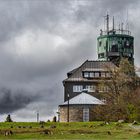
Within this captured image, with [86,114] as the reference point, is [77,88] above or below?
above

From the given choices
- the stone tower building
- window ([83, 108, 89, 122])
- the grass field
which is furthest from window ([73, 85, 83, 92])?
the grass field

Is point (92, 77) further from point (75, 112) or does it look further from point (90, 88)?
point (75, 112)

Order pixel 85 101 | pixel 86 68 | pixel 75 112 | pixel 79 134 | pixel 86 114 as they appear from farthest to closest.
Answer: pixel 86 68 < pixel 85 101 < pixel 86 114 < pixel 75 112 < pixel 79 134

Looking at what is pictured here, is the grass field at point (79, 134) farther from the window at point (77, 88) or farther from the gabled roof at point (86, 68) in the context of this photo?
the gabled roof at point (86, 68)

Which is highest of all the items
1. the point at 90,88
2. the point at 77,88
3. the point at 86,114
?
the point at 77,88

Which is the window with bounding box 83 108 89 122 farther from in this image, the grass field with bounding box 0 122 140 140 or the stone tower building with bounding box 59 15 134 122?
the grass field with bounding box 0 122 140 140

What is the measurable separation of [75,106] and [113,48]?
46.4m

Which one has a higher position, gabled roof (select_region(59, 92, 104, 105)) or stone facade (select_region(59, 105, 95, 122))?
gabled roof (select_region(59, 92, 104, 105))

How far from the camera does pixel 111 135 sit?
55000mm

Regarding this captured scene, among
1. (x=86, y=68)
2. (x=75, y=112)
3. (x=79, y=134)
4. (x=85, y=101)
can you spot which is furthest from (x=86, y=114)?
(x=79, y=134)

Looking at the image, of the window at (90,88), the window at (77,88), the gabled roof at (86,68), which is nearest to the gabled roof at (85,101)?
the window at (90,88)

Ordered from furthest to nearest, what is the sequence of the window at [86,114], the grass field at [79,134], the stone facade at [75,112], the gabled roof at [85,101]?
the gabled roof at [85,101] < the stone facade at [75,112] < the window at [86,114] < the grass field at [79,134]

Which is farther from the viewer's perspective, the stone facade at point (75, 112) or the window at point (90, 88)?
the window at point (90, 88)

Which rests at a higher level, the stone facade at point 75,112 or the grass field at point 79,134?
the stone facade at point 75,112
